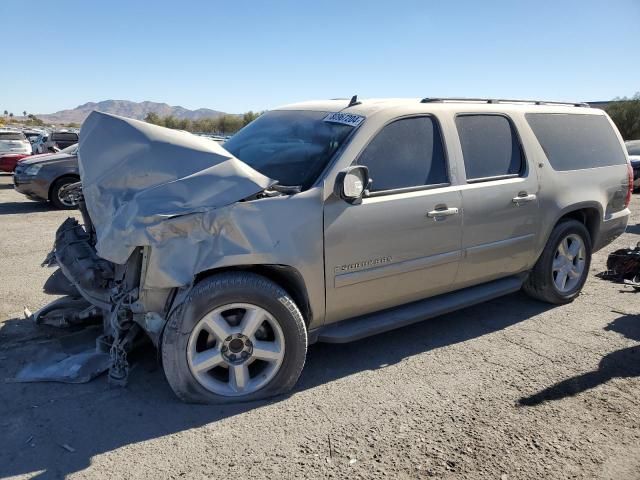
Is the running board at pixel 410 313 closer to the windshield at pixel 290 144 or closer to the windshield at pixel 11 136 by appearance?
the windshield at pixel 290 144

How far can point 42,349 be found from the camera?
12.8ft

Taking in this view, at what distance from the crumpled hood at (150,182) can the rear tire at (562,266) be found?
3019 millimetres

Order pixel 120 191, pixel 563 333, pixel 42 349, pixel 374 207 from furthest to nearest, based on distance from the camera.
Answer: pixel 563 333, pixel 42 349, pixel 374 207, pixel 120 191

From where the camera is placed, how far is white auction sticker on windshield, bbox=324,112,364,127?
375 centimetres

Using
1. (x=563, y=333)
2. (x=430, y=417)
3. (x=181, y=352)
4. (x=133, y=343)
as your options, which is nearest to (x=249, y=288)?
(x=181, y=352)

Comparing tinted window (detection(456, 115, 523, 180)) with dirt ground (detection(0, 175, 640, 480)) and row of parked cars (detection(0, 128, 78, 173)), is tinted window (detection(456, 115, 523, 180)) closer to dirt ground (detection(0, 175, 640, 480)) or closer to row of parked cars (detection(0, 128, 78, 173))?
dirt ground (detection(0, 175, 640, 480))

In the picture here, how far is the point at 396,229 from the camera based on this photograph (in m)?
3.71

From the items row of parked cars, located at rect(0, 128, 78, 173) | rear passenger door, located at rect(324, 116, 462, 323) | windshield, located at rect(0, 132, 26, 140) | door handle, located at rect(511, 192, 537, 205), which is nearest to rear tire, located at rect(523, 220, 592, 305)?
door handle, located at rect(511, 192, 537, 205)

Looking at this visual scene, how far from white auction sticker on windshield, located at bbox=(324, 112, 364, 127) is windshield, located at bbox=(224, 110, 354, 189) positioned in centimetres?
3

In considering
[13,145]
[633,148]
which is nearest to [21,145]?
[13,145]

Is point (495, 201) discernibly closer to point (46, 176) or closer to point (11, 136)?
point (46, 176)

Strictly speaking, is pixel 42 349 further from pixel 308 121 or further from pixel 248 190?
pixel 308 121

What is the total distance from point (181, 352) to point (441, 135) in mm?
2515

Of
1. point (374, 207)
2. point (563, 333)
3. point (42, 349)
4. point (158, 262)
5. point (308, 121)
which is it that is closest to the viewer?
point (158, 262)
